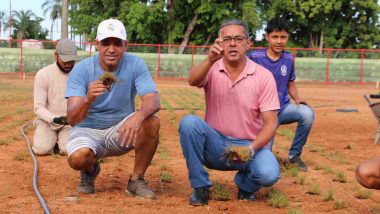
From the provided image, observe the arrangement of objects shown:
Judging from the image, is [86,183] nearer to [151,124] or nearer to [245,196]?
[151,124]

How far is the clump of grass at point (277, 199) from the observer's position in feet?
17.6

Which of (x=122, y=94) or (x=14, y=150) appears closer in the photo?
(x=122, y=94)

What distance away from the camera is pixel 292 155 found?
7.42 meters

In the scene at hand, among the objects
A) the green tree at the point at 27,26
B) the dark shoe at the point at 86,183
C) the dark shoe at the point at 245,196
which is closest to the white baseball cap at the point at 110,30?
the dark shoe at the point at 86,183

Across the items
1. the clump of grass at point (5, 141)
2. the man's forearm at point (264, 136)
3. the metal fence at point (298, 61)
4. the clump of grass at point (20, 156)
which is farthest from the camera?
the metal fence at point (298, 61)

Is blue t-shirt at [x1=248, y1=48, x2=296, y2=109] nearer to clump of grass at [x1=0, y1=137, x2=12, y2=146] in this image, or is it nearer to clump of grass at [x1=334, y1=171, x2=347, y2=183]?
clump of grass at [x1=334, y1=171, x2=347, y2=183]

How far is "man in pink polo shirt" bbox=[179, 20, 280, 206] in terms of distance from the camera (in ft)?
17.0

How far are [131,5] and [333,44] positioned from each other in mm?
16905

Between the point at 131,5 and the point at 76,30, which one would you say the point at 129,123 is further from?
the point at 76,30

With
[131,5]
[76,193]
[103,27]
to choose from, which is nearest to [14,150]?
→ [76,193]

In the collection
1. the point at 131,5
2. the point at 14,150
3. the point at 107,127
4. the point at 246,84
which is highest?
the point at 131,5

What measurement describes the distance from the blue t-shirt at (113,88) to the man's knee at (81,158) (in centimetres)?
34

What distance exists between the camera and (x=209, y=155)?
540cm

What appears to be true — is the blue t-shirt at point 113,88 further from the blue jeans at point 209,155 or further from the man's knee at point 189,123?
the blue jeans at point 209,155
